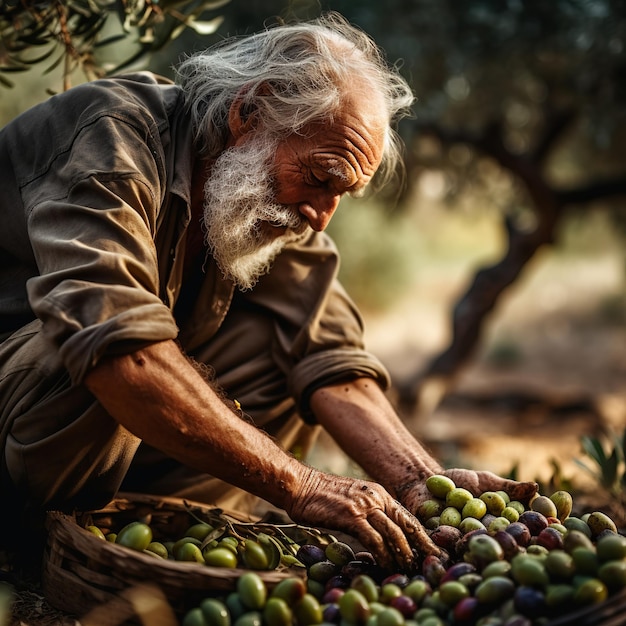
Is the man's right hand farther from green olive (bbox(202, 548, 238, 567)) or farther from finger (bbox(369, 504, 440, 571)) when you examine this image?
green olive (bbox(202, 548, 238, 567))

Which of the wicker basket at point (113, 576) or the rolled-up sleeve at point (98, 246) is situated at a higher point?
the rolled-up sleeve at point (98, 246)

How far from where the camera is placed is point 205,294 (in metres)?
2.80

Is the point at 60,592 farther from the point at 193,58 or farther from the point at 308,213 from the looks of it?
the point at 193,58

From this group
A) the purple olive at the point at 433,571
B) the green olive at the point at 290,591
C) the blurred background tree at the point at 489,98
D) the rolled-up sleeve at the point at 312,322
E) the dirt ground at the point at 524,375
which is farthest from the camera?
the dirt ground at the point at 524,375

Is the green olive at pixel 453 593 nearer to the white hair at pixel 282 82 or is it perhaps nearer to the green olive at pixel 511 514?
the green olive at pixel 511 514

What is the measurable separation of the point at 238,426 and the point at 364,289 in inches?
490

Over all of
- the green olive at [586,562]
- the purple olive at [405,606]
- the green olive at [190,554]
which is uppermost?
the green olive at [586,562]

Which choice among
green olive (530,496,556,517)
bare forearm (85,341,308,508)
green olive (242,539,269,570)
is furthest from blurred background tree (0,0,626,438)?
green olive (530,496,556,517)

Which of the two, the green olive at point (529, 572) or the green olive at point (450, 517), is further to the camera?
the green olive at point (450, 517)

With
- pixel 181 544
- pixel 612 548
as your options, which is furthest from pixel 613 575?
pixel 181 544

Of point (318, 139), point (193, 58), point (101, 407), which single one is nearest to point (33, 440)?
point (101, 407)

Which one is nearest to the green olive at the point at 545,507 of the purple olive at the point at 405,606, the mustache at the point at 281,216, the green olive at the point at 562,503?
the green olive at the point at 562,503

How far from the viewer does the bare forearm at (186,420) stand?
2.03m

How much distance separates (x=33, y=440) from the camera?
2.26 meters
